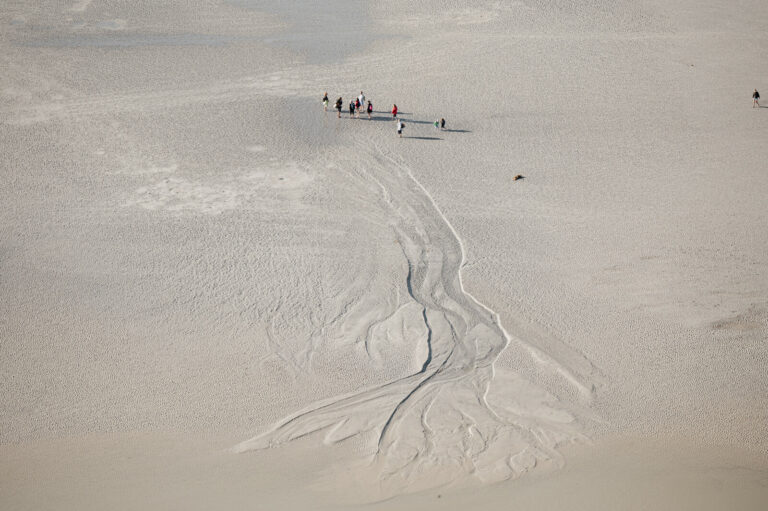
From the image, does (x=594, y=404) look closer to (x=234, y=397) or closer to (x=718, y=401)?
(x=718, y=401)

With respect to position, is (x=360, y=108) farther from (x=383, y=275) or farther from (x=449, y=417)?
(x=449, y=417)

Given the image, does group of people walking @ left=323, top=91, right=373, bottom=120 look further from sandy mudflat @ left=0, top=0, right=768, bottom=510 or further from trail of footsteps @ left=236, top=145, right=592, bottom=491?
trail of footsteps @ left=236, top=145, right=592, bottom=491

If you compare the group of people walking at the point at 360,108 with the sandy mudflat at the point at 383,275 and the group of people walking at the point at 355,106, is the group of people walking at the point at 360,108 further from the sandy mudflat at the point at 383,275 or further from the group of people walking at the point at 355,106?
the sandy mudflat at the point at 383,275

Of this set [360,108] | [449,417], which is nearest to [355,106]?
[360,108]

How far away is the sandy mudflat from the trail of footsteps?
0.25 feet

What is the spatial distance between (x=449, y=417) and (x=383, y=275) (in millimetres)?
6583

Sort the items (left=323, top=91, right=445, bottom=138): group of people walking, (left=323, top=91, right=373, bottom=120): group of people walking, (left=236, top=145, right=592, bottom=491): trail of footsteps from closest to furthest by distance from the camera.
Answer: (left=236, top=145, right=592, bottom=491): trail of footsteps < (left=323, top=91, right=445, bottom=138): group of people walking < (left=323, top=91, right=373, bottom=120): group of people walking

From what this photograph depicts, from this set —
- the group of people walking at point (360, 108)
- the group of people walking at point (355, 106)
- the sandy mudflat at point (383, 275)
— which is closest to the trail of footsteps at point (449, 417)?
the sandy mudflat at point (383, 275)

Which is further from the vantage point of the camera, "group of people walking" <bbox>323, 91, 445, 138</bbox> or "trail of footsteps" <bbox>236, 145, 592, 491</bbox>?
"group of people walking" <bbox>323, 91, 445, 138</bbox>

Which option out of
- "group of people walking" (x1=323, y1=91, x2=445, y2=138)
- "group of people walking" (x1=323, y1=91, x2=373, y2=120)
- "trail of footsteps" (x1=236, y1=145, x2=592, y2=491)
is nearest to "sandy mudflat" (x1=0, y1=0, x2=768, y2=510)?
"trail of footsteps" (x1=236, y1=145, x2=592, y2=491)

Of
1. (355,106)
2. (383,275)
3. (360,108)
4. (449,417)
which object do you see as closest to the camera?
(449,417)

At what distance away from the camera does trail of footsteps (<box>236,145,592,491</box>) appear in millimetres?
16469

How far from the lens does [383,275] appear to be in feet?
74.8

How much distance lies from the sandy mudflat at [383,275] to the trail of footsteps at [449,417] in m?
0.08
